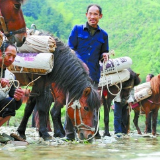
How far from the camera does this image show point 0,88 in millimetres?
5848

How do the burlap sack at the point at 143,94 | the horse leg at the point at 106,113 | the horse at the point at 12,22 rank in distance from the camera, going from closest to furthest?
the horse at the point at 12,22 → the horse leg at the point at 106,113 → the burlap sack at the point at 143,94

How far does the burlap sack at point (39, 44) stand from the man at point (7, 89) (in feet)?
3.26

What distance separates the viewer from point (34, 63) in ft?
22.7

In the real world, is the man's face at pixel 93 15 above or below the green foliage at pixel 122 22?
below

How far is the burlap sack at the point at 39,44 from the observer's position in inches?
275

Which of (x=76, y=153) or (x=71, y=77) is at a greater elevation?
(x=71, y=77)

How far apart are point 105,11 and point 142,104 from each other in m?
41.0

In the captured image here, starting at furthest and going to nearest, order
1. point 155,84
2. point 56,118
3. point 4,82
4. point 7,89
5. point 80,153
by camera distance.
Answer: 1. point 155,84
2. point 56,118
3. point 7,89
4. point 4,82
5. point 80,153

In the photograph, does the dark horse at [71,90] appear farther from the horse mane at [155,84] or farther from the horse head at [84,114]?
the horse mane at [155,84]

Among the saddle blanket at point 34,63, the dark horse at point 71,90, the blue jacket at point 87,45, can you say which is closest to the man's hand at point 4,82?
the saddle blanket at point 34,63

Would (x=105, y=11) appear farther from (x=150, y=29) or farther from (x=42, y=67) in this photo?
(x=42, y=67)

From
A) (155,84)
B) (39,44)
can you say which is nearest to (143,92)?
(155,84)

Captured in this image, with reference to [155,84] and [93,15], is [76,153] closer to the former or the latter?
[93,15]

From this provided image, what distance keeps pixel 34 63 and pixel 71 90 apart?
713mm
